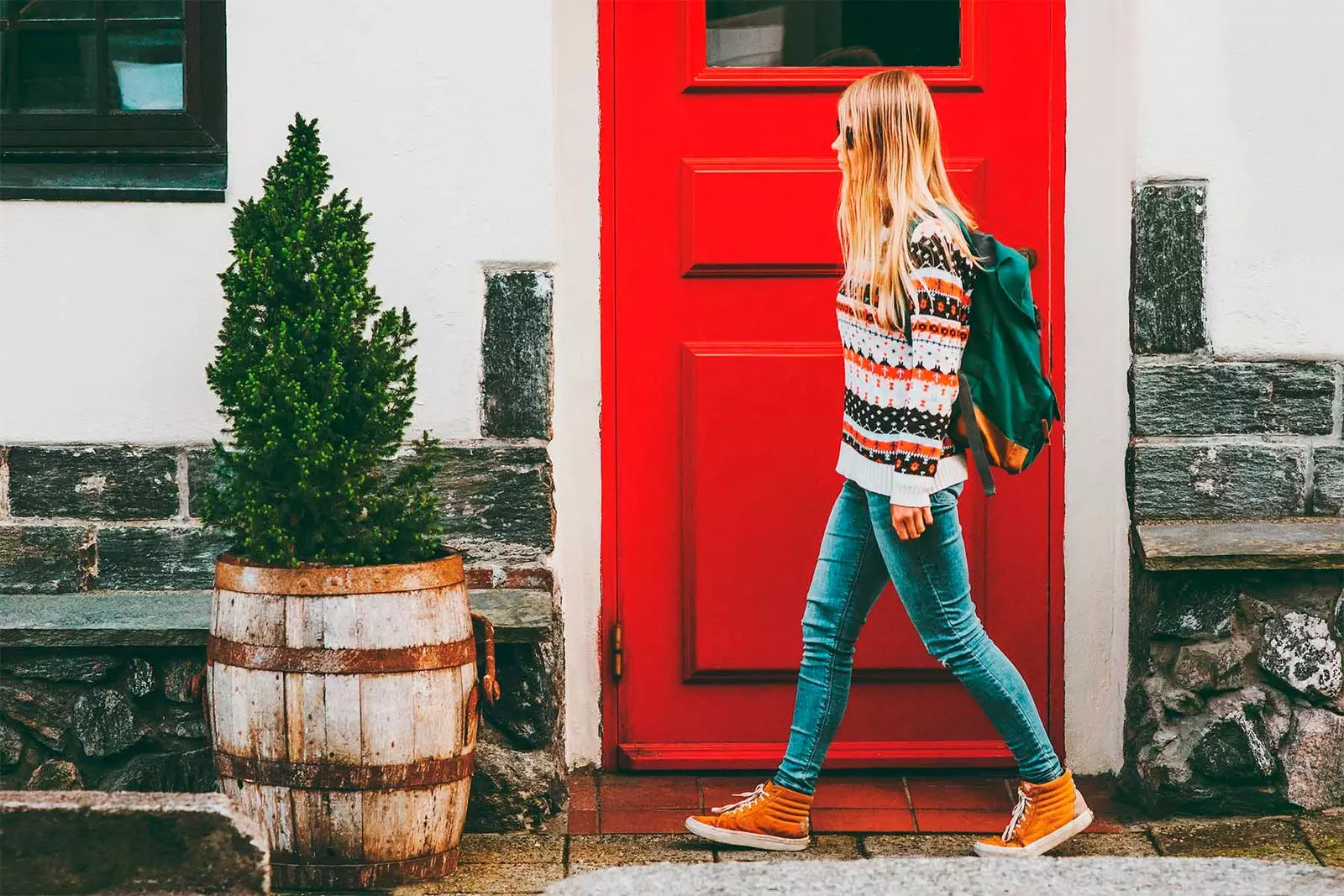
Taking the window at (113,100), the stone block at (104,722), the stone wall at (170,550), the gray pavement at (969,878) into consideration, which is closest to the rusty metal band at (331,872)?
the gray pavement at (969,878)

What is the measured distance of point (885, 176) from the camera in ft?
12.1

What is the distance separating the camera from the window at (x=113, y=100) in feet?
13.8

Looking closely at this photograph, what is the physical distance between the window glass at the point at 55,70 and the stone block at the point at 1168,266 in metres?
2.74

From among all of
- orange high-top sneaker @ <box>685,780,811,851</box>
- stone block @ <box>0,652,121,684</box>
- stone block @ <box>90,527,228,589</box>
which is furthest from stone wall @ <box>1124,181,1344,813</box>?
stone block @ <box>0,652,121,684</box>

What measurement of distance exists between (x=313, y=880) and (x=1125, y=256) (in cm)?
254

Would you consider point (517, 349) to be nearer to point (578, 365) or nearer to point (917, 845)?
point (578, 365)

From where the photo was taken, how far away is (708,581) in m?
4.51

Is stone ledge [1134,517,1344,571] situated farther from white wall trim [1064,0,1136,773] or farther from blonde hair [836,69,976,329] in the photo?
blonde hair [836,69,976,329]

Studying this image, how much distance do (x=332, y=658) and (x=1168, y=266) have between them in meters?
2.30

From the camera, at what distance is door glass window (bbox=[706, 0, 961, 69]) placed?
445 cm

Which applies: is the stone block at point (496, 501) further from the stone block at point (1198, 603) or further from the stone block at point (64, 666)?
the stone block at point (1198, 603)

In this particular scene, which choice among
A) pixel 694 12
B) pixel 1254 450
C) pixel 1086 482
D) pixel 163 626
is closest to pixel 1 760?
pixel 163 626

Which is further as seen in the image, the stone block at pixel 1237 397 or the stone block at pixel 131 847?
the stone block at pixel 1237 397

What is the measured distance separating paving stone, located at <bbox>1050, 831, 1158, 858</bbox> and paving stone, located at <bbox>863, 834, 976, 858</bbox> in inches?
8.8
